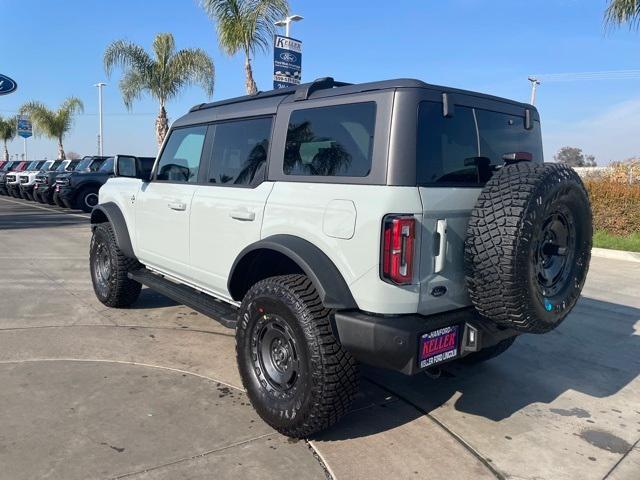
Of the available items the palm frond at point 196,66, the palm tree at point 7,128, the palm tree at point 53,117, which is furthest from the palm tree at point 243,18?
the palm tree at point 7,128

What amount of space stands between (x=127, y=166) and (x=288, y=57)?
5.88 metres

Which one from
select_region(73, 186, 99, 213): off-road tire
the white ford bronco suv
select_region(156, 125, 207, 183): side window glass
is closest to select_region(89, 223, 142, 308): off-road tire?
select_region(156, 125, 207, 183): side window glass

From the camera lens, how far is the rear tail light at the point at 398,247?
2666 millimetres

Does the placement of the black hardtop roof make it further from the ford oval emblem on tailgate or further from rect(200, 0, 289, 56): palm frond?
rect(200, 0, 289, 56): palm frond

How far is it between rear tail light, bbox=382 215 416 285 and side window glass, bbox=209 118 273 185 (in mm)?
1285

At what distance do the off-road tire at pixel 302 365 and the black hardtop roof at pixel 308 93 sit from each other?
3.76 feet

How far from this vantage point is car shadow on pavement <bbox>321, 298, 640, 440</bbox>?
11.9 feet

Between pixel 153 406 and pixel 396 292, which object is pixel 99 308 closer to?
pixel 153 406

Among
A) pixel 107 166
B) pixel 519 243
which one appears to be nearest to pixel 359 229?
pixel 519 243

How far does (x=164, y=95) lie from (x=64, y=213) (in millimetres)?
5810

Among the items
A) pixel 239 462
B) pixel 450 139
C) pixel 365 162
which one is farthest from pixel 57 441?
pixel 450 139

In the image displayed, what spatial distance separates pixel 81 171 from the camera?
17.2 metres

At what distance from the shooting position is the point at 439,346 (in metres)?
2.86

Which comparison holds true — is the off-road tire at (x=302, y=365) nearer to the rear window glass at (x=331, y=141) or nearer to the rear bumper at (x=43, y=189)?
the rear window glass at (x=331, y=141)
